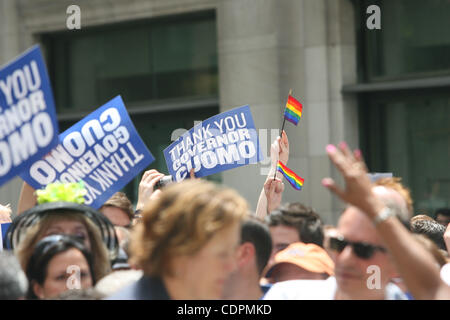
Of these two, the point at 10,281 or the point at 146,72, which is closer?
the point at 10,281

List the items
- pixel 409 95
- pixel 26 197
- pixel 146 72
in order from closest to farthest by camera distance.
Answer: pixel 26 197, pixel 409 95, pixel 146 72

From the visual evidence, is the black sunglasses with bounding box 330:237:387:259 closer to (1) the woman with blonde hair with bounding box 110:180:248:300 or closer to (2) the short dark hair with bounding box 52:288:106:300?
(1) the woman with blonde hair with bounding box 110:180:248:300

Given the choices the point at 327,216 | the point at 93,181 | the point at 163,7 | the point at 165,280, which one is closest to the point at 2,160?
the point at 93,181

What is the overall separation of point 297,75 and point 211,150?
464 centimetres

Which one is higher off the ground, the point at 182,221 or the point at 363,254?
the point at 182,221

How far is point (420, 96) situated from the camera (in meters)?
9.89

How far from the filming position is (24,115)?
3789mm

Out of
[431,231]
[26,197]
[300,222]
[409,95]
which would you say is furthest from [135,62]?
[300,222]

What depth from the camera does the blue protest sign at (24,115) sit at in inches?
147

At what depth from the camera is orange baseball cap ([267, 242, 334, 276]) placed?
4137 mm

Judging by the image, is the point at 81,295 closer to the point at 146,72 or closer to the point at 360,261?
the point at 360,261

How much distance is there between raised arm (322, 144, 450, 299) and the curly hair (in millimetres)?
348
